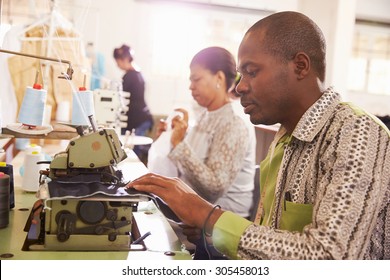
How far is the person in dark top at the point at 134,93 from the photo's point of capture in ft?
14.7

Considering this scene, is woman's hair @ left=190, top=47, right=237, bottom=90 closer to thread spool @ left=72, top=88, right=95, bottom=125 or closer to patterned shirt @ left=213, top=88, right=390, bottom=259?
thread spool @ left=72, top=88, right=95, bottom=125

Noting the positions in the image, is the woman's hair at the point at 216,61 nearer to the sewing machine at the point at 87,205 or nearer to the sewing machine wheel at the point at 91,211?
the sewing machine at the point at 87,205

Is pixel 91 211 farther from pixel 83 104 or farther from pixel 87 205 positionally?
pixel 83 104

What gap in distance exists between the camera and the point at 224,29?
20.1 feet

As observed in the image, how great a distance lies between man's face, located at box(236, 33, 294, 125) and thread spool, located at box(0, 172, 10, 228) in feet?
2.00

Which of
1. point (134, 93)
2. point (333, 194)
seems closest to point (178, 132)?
point (333, 194)

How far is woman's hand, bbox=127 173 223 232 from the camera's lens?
0.92 m

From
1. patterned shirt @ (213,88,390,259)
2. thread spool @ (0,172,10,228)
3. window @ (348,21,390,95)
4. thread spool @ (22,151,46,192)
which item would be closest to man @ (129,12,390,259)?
patterned shirt @ (213,88,390,259)

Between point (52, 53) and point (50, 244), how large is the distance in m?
1.71

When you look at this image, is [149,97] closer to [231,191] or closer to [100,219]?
[231,191]

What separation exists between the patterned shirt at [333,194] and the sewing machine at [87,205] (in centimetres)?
23

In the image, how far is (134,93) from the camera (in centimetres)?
449

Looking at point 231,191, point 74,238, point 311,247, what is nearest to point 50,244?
point 74,238

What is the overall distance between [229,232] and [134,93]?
12.3 ft
